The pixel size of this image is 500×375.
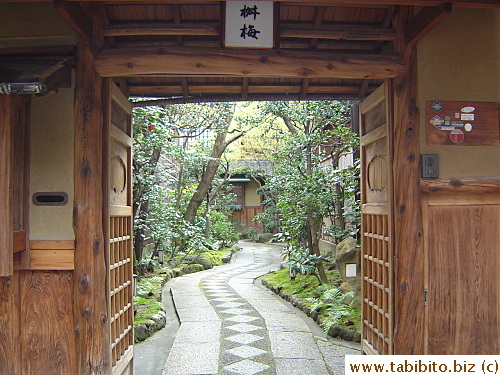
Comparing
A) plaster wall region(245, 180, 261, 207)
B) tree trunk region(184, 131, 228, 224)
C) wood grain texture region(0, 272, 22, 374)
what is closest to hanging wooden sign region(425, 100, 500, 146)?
wood grain texture region(0, 272, 22, 374)

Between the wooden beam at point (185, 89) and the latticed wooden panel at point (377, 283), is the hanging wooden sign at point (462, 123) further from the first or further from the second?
the wooden beam at point (185, 89)

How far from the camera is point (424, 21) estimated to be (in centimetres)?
413

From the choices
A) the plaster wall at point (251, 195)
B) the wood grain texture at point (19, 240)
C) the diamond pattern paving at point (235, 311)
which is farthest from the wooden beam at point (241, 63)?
the plaster wall at point (251, 195)

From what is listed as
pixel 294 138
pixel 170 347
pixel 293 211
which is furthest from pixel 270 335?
pixel 294 138

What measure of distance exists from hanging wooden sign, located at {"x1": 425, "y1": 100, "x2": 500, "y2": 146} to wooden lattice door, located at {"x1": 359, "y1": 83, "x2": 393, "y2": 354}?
16.0 inches

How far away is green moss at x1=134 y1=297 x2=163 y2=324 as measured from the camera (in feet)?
24.6

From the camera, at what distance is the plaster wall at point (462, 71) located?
4.55 metres

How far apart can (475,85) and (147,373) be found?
16.1ft

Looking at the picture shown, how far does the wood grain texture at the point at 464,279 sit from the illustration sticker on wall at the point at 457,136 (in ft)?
2.15

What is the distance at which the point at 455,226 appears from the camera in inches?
179

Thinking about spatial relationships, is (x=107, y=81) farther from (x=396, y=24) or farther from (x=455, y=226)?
(x=455, y=226)

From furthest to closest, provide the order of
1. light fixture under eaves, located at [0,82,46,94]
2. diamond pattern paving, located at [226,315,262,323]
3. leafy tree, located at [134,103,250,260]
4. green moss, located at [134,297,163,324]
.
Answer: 1. leafy tree, located at [134,103,250,260]
2. diamond pattern paving, located at [226,315,262,323]
3. green moss, located at [134,297,163,324]
4. light fixture under eaves, located at [0,82,46,94]

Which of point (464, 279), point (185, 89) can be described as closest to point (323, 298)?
point (464, 279)

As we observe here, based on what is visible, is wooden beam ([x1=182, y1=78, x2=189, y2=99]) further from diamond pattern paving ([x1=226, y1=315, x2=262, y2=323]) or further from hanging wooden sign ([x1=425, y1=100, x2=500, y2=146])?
diamond pattern paving ([x1=226, y1=315, x2=262, y2=323])
